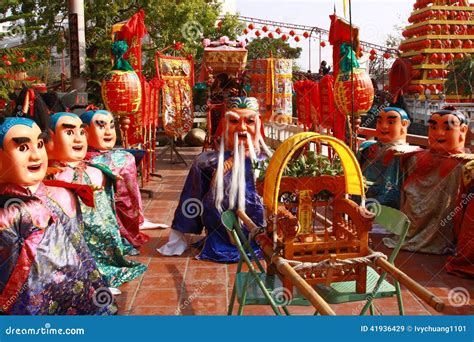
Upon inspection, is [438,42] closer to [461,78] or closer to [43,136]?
[461,78]

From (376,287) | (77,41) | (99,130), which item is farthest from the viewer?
(77,41)

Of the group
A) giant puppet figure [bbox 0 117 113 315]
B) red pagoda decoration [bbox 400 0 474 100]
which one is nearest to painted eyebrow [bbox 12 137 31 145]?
giant puppet figure [bbox 0 117 113 315]

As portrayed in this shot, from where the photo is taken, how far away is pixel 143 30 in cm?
775

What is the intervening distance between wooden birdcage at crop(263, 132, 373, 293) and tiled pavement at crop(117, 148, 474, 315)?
1.09 m

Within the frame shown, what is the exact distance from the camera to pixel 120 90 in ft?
22.6

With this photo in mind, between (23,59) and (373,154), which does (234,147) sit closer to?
(373,154)

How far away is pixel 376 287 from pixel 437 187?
9.43ft

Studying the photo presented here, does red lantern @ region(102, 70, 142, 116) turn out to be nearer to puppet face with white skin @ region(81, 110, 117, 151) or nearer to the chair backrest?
puppet face with white skin @ region(81, 110, 117, 151)

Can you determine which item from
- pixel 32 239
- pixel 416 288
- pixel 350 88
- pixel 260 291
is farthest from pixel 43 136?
pixel 350 88

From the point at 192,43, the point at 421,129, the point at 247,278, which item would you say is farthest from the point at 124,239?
the point at 192,43

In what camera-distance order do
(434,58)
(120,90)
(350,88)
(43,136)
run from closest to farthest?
(43,136) < (350,88) < (120,90) < (434,58)

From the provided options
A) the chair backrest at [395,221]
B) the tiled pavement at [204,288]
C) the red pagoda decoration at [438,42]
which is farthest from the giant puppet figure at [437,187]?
the red pagoda decoration at [438,42]

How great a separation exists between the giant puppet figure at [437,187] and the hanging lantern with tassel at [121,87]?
371 cm

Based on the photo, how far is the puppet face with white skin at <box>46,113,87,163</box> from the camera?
415cm
